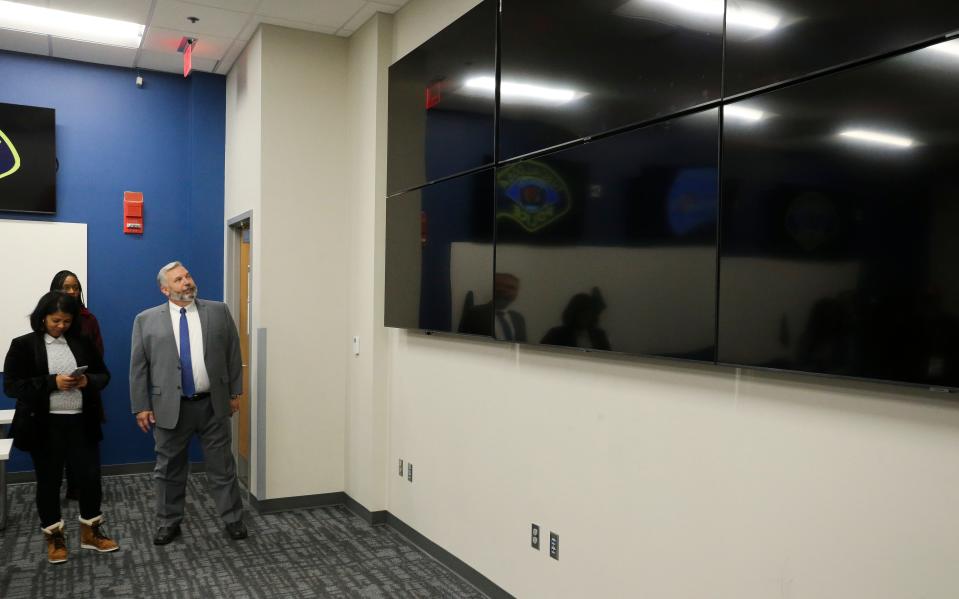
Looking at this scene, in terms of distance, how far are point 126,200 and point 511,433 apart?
12.8 ft

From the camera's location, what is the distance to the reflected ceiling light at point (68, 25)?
464 cm

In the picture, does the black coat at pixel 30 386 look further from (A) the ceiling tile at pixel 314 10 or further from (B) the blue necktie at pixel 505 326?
(A) the ceiling tile at pixel 314 10

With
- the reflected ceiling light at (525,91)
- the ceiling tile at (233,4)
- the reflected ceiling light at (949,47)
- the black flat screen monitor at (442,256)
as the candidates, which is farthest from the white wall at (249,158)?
the reflected ceiling light at (949,47)

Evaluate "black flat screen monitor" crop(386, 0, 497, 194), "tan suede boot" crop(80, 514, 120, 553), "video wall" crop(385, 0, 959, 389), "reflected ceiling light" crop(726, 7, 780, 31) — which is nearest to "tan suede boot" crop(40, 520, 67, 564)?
"tan suede boot" crop(80, 514, 120, 553)

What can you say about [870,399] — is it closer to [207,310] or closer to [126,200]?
[207,310]

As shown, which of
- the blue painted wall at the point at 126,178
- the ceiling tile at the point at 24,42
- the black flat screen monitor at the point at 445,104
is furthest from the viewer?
the blue painted wall at the point at 126,178

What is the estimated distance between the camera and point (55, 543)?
3.79 meters

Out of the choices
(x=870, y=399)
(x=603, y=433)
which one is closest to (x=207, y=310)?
(x=603, y=433)

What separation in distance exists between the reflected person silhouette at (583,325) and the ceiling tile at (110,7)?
3.27 m

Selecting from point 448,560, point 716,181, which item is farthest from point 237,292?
point 716,181

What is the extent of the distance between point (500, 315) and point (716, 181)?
128cm

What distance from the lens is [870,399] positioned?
1.76 m

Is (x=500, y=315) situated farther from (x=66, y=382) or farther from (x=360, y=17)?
(x=360, y=17)

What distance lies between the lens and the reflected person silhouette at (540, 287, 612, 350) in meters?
2.54
